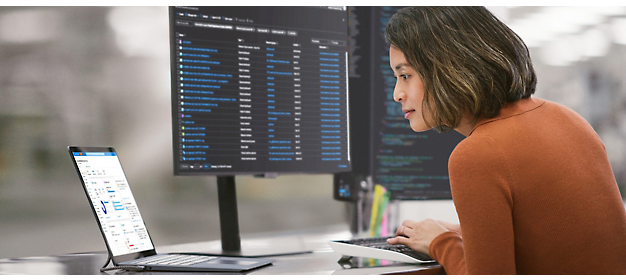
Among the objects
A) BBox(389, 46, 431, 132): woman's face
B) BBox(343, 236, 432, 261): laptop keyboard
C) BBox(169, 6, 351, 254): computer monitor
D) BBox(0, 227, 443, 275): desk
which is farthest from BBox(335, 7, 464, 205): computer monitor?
BBox(389, 46, 431, 132): woman's face

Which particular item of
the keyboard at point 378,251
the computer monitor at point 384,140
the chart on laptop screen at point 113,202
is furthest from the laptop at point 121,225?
the computer monitor at point 384,140

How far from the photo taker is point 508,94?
95 cm

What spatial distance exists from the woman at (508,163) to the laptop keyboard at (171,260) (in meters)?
0.56

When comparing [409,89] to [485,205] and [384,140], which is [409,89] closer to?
[485,205]

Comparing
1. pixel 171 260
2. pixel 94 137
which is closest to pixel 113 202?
pixel 171 260

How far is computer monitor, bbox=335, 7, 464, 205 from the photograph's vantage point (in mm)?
1676

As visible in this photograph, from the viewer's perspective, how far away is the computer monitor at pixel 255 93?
1.31 m

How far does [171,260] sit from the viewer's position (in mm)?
1052

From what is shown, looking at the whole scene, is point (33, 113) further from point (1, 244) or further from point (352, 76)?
point (352, 76)

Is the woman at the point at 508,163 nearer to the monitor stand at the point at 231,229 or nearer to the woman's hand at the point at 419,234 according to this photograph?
the woman's hand at the point at 419,234

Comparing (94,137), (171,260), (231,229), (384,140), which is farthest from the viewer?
(384,140)

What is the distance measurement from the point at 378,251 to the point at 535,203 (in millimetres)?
387

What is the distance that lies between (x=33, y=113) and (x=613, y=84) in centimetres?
242

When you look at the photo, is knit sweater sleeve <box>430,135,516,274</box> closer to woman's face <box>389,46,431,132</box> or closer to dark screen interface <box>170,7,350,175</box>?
woman's face <box>389,46,431,132</box>
